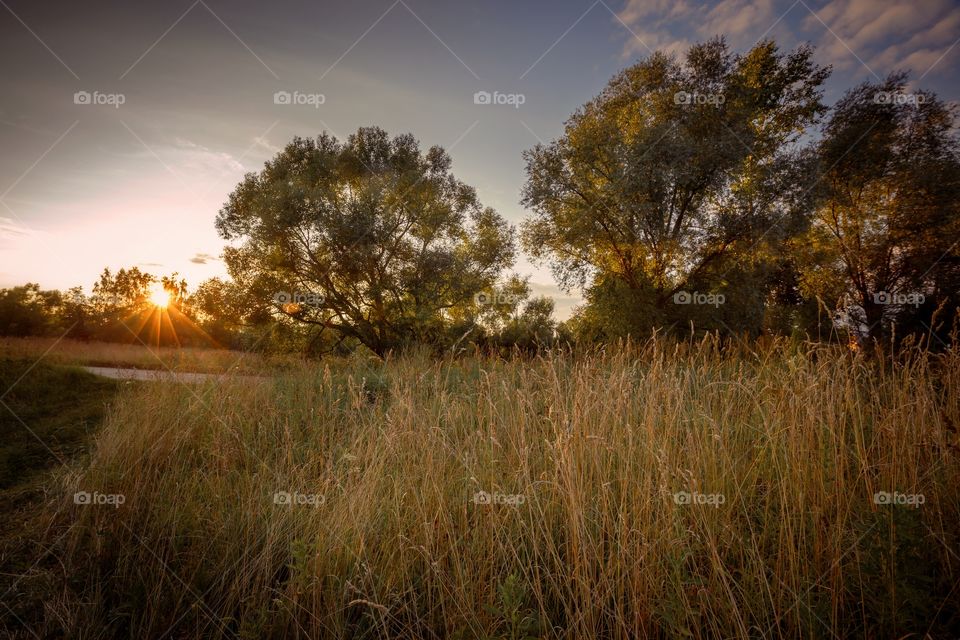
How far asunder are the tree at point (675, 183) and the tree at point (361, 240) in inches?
168

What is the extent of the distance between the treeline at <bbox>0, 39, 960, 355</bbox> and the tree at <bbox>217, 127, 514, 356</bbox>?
0.26 ft

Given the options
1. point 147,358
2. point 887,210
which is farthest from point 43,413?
point 887,210

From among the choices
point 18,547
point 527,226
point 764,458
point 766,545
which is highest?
point 527,226

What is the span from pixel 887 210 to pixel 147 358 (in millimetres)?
33898

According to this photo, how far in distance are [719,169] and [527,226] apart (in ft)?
27.4

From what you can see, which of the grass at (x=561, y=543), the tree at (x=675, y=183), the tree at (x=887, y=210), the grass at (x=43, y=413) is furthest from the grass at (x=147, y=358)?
the tree at (x=887, y=210)

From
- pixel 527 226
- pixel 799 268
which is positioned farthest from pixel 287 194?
pixel 799 268

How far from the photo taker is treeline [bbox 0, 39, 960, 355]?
16.2 m

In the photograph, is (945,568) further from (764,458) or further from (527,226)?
(527,226)

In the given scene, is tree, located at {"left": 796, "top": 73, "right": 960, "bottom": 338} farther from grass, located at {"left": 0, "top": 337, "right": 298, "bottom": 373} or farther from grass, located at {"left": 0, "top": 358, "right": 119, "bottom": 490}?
grass, located at {"left": 0, "top": 358, "right": 119, "bottom": 490}

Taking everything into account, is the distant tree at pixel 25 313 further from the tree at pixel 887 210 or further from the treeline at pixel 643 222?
the tree at pixel 887 210

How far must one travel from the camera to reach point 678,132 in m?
15.9

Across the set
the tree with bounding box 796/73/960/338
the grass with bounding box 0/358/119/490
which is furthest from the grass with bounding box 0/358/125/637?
the tree with bounding box 796/73/960/338

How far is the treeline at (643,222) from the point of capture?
1616 cm
